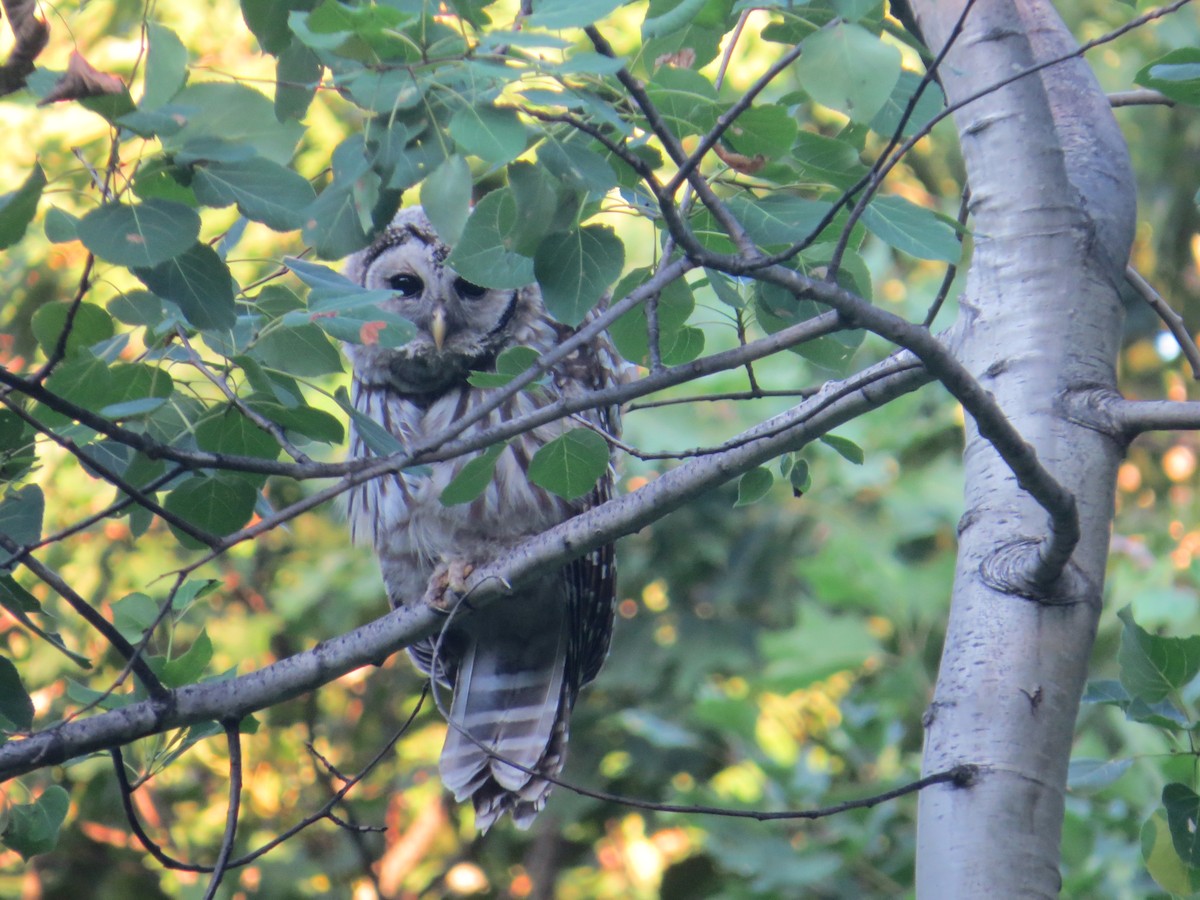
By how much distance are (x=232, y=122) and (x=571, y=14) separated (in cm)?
44

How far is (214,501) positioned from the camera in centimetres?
190

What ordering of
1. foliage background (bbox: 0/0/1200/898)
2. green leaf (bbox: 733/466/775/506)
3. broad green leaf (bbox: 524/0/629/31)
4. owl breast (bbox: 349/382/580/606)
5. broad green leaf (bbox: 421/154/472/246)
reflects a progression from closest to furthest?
broad green leaf (bbox: 524/0/629/31)
broad green leaf (bbox: 421/154/472/246)
green leaf (bbox: 733/466/775/506)
owl breast (bbox: 349/382/580/606)
foliage background (bbox: 0/0/1200/898)

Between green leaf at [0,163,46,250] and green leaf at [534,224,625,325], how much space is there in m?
0.57

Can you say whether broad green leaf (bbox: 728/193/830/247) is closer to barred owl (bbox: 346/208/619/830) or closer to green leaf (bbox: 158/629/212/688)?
green leaf (bbox: 158/629/212/688)

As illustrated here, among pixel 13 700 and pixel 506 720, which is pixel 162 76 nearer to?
pixel 13 700

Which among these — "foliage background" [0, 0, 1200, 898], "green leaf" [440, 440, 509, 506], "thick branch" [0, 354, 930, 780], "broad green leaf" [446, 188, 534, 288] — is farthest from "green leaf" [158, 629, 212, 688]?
"foliage background" [0, 0, 1200, 898]

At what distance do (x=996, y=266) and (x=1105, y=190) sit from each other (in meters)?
0.23

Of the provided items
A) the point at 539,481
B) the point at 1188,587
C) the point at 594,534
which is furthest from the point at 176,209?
the point at 1188,587

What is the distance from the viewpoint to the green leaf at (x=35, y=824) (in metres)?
1.94

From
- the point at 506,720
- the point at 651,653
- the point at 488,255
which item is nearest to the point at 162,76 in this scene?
the point at 488,255

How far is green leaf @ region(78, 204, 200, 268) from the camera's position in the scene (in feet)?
4.57

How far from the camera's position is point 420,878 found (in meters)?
5.96

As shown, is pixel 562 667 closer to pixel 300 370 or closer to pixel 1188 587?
pixel 300 370

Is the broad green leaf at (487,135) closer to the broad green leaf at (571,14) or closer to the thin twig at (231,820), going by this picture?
the broad green leaf at (571,14)
